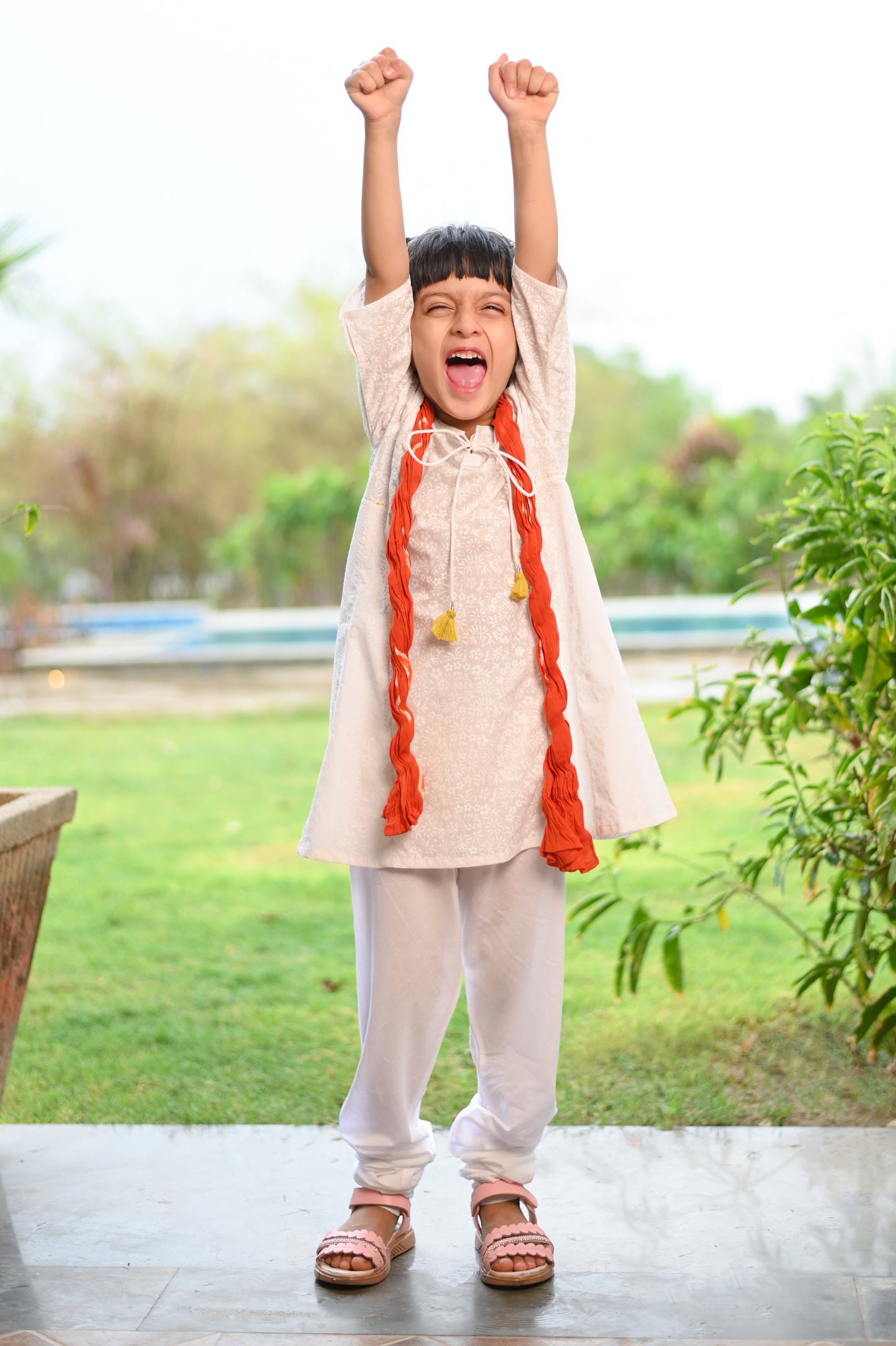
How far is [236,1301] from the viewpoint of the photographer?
1.42m

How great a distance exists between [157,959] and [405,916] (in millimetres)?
1481

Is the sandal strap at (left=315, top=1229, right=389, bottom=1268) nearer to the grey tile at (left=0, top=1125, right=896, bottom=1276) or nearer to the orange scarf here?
the grey tile at (left=0, top=1125, right=896, bottom=1276)

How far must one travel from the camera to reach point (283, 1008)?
97.0 inches

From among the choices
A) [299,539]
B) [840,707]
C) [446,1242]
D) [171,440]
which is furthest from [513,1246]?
[171,440]

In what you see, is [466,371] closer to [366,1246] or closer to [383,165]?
[383,165]

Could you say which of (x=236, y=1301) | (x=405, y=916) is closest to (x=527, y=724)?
(x=405, y=916)

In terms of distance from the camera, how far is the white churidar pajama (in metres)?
1.50

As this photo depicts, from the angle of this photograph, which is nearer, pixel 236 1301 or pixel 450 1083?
pixel 236 1301

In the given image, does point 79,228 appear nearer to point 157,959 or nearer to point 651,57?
point 651,57

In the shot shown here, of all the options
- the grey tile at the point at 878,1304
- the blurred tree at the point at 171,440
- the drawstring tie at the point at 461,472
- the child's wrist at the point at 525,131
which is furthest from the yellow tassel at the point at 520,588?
the blurred tree at the point at 171,440

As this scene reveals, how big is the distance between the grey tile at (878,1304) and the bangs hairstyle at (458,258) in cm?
114

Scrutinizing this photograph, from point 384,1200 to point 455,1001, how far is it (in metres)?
0.24

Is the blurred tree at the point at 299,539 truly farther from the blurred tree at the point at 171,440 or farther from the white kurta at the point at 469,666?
the white kurta at the point at 469,666

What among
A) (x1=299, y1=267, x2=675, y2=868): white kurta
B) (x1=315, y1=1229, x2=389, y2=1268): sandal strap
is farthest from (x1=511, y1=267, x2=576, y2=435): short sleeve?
(x1=315, y1=1229, x2=389, y2=1268): sandal strap
